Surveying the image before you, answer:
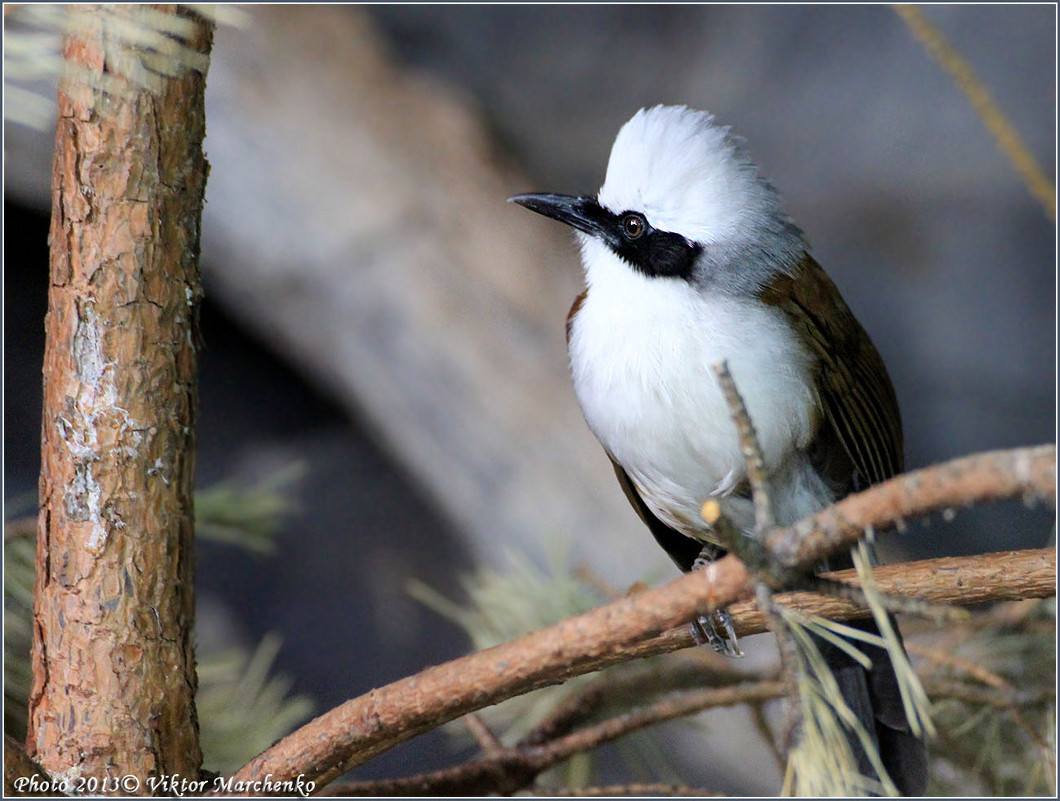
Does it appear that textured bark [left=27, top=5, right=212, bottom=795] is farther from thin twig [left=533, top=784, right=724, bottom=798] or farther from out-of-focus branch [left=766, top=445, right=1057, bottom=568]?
out-of-focus branch [left=766, top=445, right=1057, bottom=568]

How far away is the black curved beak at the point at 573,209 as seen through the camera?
1655 millimetres

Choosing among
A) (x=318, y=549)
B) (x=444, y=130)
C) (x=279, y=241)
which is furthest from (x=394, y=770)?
(x=444, y=130)


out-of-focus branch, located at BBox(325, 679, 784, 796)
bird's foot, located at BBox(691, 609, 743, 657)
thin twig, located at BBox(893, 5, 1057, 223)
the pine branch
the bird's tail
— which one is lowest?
the bird's tail

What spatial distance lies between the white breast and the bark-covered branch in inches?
12.4

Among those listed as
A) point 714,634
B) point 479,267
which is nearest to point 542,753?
point 714,634

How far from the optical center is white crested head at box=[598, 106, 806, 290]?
1.56 m

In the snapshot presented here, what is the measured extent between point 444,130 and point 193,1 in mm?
2934

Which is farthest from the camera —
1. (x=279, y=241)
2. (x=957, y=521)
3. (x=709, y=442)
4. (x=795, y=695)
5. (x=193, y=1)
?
(x=957, y=521)

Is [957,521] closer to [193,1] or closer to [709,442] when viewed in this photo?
[709,442]

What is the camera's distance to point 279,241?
142 inches

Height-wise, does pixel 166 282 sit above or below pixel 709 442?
above

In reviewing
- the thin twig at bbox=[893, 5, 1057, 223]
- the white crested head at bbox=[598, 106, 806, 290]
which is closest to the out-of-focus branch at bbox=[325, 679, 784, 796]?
the white crested head at bbox=[598, 106, 806, 290]

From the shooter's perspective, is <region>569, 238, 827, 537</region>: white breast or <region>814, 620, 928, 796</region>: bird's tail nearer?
<region>569, 238, 827, 537</region>: white breast

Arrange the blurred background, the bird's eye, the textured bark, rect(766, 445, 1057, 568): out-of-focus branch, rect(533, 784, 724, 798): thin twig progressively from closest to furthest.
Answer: rect(766, 445, 1057, 568): out-of-focus branch, the textured bark, rect(533, 784, 724, 798): thin twig, the bird's eye, the blurred background
